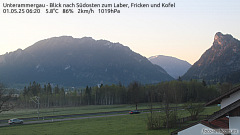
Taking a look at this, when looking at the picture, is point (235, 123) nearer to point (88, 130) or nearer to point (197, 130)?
point (197, 130)

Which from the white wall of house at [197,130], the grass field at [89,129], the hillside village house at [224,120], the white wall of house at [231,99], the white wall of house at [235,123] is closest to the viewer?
the white wall of house at [235,123]

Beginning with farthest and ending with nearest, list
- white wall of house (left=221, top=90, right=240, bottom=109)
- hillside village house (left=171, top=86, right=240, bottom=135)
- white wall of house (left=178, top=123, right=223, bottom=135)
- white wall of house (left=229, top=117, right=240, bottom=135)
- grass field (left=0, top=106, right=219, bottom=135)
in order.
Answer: grass field (left=0, top=106, right=219, bottom=135)
white wall of house (left=178, top=123, right=223, bottom=135)
white wall of house (left=221, top=90, right=240, bottom=109)
hillside village house (left=171, top=86, right=240, bottom=135)
white wall of house (left=229, top=117, right=240, bottom=135)

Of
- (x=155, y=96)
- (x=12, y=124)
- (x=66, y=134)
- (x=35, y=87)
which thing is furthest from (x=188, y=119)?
(x=35, y=87)

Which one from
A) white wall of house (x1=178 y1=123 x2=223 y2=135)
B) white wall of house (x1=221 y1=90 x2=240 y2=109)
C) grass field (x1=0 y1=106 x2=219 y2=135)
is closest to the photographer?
white wall of house (x1=221 y1=90 x2=240 y2=109)

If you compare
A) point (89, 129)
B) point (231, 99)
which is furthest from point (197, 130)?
point (89, 129)

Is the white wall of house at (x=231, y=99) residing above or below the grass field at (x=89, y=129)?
above

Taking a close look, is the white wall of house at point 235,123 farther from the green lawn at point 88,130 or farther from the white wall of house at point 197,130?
the green lawn at point 88,130

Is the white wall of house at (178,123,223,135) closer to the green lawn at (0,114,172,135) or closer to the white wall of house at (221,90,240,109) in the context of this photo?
the white wall of house at (221,90,240,109)

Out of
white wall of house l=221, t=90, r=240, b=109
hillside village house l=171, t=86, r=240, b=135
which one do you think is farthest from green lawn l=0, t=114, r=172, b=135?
white wall of house l=221, t=90, r=240, b=109

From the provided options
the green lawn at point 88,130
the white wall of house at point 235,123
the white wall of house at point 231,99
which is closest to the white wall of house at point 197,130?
the white wall of house at point 231,99

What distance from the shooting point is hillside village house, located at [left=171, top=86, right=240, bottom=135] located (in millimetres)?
12633

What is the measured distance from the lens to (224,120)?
20.4 metres

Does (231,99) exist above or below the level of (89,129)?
above

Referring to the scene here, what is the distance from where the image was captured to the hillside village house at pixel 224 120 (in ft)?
41.4
